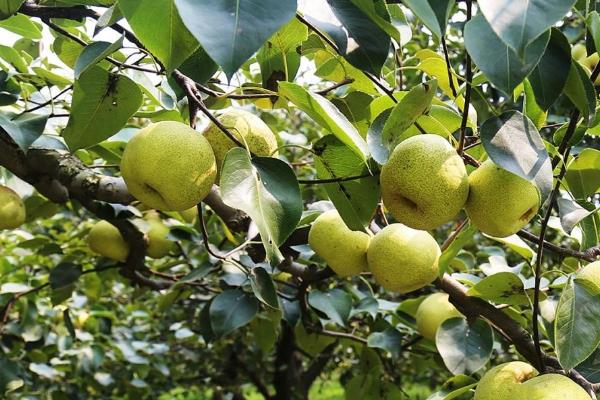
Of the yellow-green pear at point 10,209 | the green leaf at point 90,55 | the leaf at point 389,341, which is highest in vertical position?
the green leaf at point 90,55

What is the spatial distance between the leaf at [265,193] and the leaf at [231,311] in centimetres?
105

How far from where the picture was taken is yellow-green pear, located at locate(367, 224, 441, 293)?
4.98ft

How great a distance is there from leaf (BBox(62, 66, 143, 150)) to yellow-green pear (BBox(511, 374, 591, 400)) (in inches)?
33.2

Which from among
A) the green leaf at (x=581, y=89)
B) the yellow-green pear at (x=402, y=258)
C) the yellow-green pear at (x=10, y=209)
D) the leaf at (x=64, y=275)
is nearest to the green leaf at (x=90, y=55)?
the green leaf at (x=581, y=89)

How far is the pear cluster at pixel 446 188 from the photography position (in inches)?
41.6

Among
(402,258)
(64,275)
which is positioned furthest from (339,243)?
(64,275)

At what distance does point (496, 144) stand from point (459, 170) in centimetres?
12

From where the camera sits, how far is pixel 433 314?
1.92m

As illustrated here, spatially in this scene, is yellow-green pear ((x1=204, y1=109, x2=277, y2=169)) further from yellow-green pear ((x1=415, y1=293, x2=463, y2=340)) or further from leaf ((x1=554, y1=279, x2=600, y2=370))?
yellow-green pear ((x1=415, y1=293, x2=463, y2=340))

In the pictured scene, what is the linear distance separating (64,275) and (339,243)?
4.26 feet

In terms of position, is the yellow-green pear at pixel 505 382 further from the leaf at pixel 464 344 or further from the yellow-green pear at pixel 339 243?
the yellow-green pear at pixel 339 243

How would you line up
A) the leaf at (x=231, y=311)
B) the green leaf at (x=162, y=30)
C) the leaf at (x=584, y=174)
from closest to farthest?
the green leaf at (x=162, y=30)
the leaf at (x=584, y=174)
the leaf at (x=231, y=311)

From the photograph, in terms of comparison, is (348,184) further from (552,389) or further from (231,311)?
(231,311)

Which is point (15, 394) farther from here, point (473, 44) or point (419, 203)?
point (473, 44)
